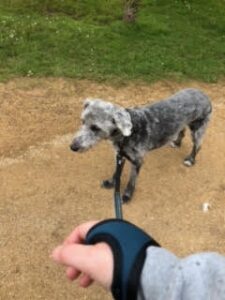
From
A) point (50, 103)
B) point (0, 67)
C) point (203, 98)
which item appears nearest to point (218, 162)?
point (203, 98)

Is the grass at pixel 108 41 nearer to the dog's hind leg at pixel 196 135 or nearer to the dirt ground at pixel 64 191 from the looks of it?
the dirt ground at pixel 64 191

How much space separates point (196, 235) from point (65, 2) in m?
9.34

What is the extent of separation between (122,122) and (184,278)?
5.40 metres

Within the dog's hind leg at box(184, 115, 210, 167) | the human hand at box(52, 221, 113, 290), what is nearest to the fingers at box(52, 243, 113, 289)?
the human hand at box(52, 221, 113, 290)

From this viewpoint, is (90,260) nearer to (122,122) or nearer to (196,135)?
(122,122)

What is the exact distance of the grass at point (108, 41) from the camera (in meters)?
11.0

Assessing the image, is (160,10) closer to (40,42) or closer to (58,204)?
(40,42)

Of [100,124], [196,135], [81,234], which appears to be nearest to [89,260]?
[81,234]

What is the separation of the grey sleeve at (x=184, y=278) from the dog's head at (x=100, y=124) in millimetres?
5329

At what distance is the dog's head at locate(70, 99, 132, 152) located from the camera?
22.0 ft

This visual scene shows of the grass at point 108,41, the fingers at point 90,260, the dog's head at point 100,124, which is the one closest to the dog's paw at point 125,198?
the dog's head at point 100,124

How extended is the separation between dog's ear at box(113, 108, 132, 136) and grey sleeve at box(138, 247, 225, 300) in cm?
534

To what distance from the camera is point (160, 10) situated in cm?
1488

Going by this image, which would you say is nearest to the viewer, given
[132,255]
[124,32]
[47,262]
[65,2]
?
[132,255]
